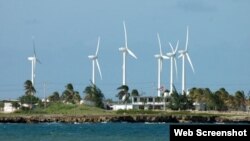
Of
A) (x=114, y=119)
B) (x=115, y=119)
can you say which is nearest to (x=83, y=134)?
(x=114, y=119)

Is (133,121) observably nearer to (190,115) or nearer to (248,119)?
(190,115)

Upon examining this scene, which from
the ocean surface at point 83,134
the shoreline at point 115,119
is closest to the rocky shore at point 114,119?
the shoreline at point 115,119

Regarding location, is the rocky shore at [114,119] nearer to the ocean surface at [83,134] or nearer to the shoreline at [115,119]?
the shoreline at [115,119]

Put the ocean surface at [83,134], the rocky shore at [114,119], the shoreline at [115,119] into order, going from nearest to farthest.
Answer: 1. the ocean surface at [83,134]
2. the rocky shore at [114,119]
3. the shoreline at [115,119]

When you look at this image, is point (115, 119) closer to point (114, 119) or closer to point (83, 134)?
point (114, 119)

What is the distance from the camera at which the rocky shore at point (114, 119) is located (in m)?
182

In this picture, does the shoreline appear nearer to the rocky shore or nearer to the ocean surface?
the rocky shore

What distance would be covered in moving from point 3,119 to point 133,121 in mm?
32738

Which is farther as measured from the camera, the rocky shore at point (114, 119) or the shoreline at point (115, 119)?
the shoreline at point (115, 119)

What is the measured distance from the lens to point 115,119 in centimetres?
18512

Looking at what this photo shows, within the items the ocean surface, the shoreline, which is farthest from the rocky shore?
the ocean surface

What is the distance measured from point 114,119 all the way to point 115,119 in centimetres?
28

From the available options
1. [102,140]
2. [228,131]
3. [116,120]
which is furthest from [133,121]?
[228,131]

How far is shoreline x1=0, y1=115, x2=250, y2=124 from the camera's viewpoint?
18162cm
